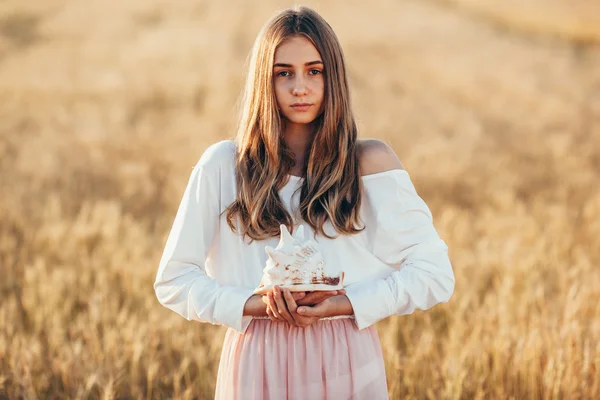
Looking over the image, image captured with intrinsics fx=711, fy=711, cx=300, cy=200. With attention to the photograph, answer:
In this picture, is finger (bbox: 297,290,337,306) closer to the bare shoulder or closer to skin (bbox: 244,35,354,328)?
skin (bbox: 244,35,354,328)

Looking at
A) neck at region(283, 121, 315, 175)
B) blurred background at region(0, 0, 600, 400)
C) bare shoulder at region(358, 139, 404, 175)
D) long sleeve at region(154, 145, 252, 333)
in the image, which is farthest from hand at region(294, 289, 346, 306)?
blurred background at region(0, 0, 600, 400)

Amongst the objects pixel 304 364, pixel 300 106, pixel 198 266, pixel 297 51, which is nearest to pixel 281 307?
pixel 304 364

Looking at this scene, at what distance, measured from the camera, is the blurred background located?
3.88m

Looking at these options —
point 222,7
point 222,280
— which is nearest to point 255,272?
point 222,280

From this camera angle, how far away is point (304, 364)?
239 cm

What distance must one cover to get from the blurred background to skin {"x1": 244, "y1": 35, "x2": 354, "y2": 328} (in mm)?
561

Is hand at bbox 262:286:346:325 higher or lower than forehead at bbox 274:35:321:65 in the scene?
lower

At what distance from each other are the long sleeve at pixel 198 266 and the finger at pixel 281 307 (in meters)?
0.18

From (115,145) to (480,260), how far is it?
651 cm

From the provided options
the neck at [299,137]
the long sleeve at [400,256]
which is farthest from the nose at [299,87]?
the long sleeve at [400,256]

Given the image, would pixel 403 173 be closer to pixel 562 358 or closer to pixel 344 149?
pixel 344 149

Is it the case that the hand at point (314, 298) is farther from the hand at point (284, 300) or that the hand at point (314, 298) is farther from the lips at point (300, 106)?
the lips at point (300, 106)

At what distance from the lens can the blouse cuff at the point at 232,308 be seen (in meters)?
2.34

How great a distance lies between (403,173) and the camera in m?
2.51
